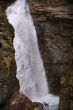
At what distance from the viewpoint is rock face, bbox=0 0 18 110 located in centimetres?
1662

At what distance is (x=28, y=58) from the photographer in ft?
67.4

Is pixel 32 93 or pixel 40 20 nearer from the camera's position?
pixel 32 93

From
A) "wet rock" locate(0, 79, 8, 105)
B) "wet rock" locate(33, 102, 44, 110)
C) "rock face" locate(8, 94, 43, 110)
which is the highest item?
"wet rock" locate(0, 79, 8, 105)

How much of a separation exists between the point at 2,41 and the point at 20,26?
3.49 m

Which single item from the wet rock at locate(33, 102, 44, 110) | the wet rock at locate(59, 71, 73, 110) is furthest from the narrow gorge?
the wet rock at locate(59, 71, 73, 110)

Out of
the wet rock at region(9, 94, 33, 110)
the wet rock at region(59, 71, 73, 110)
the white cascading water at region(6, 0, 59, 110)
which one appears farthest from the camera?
the white cascading water at region(6, 0, 59, 110)

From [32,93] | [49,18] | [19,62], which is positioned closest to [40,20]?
[49,18]

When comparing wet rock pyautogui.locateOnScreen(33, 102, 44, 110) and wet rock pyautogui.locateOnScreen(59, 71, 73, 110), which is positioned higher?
wet rock pyautogui.locateOnScreen(59, 71, 73, 110)

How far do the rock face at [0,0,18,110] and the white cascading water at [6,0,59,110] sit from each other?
4.54ft

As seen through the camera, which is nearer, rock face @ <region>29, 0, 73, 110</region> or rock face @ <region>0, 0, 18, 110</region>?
rock face @ <region>0, 0, 18, 110</region>

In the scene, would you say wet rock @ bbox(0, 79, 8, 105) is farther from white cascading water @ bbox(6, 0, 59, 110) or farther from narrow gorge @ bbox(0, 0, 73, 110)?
white cascading water @ bbox(6, 0, 59, 110)

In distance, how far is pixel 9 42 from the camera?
18.6 metres

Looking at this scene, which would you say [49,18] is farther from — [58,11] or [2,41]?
[2,41]

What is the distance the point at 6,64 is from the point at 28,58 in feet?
10.6
